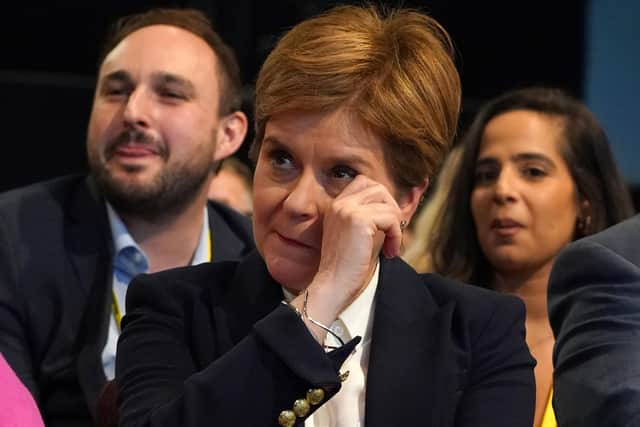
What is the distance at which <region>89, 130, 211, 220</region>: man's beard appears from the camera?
2898 mm

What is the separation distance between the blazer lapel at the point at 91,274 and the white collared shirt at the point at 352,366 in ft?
2.51

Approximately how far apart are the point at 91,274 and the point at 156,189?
33cm

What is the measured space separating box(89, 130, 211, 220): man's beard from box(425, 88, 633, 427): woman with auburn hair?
66cm

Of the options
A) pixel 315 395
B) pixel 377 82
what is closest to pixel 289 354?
pixel 315 395

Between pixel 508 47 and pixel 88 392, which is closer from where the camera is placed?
pixel 88 392

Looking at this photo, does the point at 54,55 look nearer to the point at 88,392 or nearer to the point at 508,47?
the point at 508,47

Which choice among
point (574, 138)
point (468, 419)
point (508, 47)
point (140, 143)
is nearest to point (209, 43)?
point (140, 143)

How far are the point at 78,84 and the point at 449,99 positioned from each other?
314 centimetres

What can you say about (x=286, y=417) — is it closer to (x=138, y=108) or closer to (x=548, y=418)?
(x=548, y=418)

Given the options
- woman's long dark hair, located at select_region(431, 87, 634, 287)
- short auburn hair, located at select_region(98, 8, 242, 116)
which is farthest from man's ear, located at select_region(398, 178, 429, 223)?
short auburn hair, located at select_region(98, 8, 242, 116)

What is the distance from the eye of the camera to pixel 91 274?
2713mm

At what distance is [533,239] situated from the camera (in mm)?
2840

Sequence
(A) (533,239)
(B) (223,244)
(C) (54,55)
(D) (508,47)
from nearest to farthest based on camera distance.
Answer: (A) (533,239) < (B) (223,244) < (C) (54,55) < (D) (508,47)

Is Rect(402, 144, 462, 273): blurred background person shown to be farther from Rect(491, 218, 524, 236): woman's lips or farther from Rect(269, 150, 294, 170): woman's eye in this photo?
Rect(269, 150, 294, 170): woman's eye
